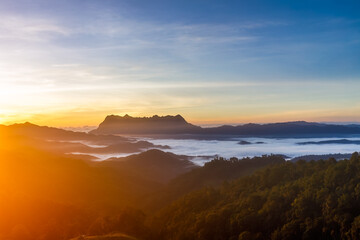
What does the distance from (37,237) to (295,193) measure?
113 ft

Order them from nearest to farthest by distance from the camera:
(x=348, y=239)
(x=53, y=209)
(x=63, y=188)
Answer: (x=348, y=239) < (x=53, y=209) < (x=63, y=188)

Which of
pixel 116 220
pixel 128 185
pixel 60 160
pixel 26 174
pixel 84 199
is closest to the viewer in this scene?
pixel 116 220

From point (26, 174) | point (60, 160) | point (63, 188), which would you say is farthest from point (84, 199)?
point (60, 160)

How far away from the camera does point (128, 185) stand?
147250 mm

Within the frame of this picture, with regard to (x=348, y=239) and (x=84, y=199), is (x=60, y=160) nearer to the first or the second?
(x=84, y=199)

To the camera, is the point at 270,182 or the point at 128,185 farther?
the point at 128,185

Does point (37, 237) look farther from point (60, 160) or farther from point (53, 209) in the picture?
point (60, 160)

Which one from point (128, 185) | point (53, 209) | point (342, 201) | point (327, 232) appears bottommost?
point (128, 185)

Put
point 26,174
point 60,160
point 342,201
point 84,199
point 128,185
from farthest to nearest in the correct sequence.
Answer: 1. point 60,160
2. point 128,185
3. point 26,174
4. point 84,199
5. point 342,201

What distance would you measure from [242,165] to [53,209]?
85.2 meters

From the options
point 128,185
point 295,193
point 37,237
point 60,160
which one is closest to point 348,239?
point 295,193

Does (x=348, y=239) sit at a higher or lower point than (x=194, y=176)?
higher

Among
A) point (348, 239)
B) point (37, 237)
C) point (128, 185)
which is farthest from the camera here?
point (128, 185)

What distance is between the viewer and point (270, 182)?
204ft
